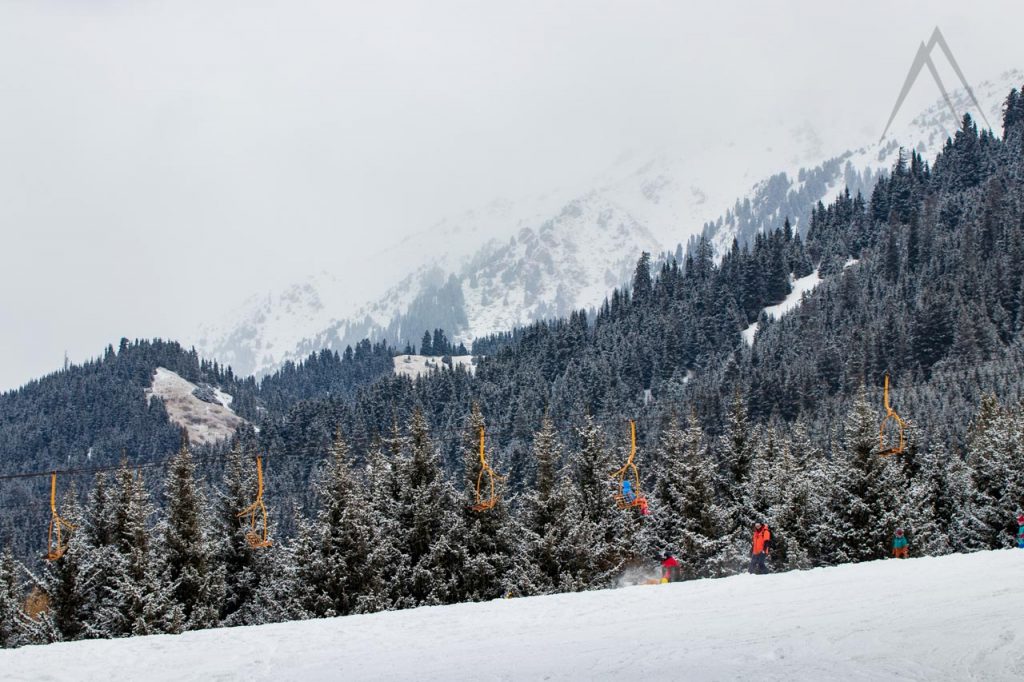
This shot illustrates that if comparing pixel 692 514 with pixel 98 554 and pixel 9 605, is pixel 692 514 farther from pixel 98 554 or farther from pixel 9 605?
pixel 9 605

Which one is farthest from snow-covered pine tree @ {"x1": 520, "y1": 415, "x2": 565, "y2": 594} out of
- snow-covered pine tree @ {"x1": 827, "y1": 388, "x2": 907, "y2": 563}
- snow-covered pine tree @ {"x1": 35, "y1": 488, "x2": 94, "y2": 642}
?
snow-covered pine tree @ {"x1": 35, "y1": 488, "x2": 94, "y2": 642}

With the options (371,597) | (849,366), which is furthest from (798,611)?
(849,366)

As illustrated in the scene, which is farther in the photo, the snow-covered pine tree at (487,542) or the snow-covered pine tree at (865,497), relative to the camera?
the snow-covered pine tree at (487,542)

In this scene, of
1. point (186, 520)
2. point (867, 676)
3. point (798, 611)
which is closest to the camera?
point (867, 676)

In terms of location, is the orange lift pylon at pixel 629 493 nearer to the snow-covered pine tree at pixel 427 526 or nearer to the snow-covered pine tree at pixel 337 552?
the snow-covered pine tree at pixel 427 526

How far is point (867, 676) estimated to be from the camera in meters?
17.3

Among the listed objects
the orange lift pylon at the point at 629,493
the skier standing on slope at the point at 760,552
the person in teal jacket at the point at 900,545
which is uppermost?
the orange lift pylon at the point at 629,493

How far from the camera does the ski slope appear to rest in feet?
61.3

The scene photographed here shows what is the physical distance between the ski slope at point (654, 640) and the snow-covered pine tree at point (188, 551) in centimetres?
1948

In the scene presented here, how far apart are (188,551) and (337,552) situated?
712 cm

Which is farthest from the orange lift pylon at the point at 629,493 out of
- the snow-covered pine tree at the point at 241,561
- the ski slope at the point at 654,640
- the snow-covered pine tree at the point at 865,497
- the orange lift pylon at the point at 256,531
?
the snow-covered pine tree at the point at 241,561

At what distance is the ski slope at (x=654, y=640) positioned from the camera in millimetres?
18688

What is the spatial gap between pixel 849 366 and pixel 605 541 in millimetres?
143584

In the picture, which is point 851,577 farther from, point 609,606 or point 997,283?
point 997,283
